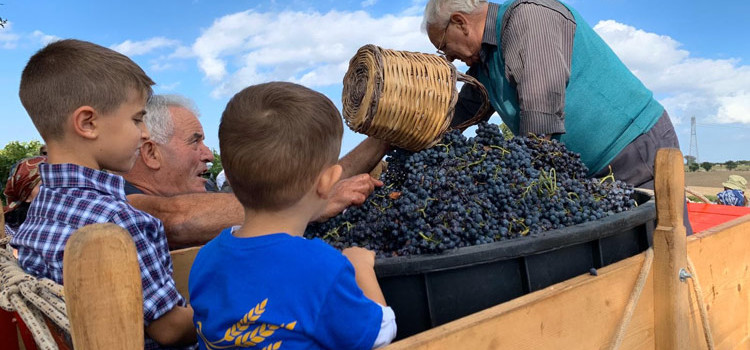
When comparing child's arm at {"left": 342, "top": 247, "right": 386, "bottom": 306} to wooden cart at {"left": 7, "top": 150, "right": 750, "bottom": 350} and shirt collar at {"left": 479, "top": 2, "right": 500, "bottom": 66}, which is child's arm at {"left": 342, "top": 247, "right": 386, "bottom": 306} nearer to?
wooden cart at {"left": 7, "top": 150, "right": 750, "bottom": 350}

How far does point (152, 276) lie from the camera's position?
1.50m

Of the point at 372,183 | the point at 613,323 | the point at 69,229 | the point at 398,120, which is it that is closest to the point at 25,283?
the point at 69,229

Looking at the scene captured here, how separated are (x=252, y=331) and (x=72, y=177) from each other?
2.59 feet

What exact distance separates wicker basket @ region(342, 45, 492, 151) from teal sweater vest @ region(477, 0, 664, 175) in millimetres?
886

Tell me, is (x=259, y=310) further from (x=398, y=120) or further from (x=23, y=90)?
(x=23, y=90)

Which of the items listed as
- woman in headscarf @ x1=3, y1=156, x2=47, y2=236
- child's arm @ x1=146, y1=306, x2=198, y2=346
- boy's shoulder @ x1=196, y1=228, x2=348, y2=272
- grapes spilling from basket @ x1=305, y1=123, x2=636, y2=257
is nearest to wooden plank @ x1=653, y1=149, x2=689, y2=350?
grapes spilling from basket @ x1=305, y1=123, x2=636, y2=257

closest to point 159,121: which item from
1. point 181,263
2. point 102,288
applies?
point 181,263

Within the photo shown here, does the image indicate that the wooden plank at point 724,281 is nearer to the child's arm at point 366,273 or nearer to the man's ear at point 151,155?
the child's arm at point 366,273

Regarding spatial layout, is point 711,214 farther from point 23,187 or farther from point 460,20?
point 23,187

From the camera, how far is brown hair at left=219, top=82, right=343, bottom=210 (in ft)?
4.22

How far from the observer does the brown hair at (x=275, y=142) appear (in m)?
1.29

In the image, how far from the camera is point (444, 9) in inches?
118

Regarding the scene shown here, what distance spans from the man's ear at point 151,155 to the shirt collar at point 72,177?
1.02 m

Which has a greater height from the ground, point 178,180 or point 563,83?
point 563,83
